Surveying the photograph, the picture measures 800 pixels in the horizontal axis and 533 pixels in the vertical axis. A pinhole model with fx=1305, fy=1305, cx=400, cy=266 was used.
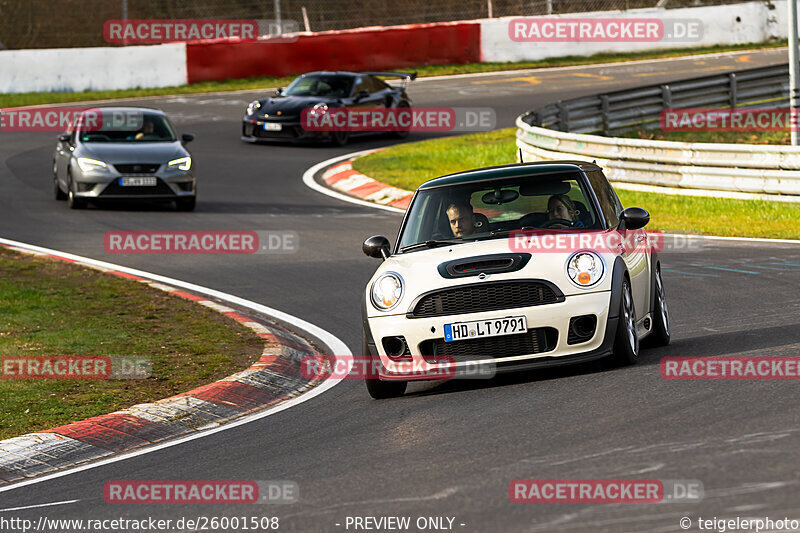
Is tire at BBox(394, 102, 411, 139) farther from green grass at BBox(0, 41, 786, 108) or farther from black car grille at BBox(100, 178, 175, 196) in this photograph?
black car grille at BBox(100, 178, 175, 196)

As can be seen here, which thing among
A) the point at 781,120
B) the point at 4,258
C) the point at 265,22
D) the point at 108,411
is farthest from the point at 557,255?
the point at 265,22

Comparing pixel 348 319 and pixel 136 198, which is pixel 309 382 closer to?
pixel 348 319

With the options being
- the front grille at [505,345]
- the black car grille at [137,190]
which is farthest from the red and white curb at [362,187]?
the front grille at [505,345]

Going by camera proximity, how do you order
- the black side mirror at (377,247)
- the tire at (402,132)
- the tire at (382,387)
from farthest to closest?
the tire at (402,132) < the black side mirror at (377,247) < the tire at (382,387)

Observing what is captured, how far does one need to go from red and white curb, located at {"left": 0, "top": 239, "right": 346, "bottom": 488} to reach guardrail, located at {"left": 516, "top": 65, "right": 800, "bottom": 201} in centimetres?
991

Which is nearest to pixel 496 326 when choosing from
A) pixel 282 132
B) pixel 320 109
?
pixel 282 132

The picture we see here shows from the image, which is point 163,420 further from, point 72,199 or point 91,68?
point 91,68

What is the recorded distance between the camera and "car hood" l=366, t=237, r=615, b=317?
8.20m

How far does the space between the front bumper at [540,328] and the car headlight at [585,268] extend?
91 millimetres

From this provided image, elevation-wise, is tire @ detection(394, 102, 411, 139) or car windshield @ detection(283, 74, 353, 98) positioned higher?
car windshield @ detection(283, 74, 353, 98)

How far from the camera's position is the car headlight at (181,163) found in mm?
19906

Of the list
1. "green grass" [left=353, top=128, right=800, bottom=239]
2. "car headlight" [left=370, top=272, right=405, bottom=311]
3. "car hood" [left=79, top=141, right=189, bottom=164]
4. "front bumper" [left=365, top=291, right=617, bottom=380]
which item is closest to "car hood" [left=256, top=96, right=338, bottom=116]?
"green grass" [left=353, top=128, right=800, bottom=239]

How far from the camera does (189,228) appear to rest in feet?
59.6

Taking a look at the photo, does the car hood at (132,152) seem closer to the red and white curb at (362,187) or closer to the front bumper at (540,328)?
the red and white curb at (362,187)
